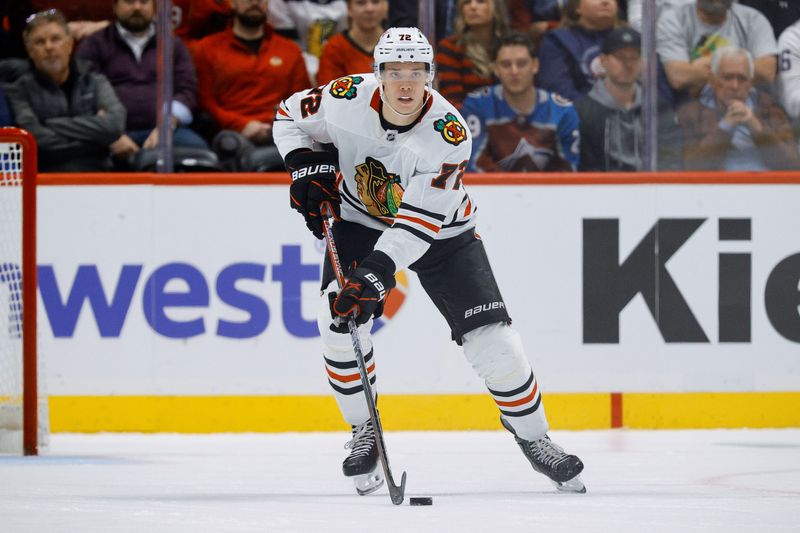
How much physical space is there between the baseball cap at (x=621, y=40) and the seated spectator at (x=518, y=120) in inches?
9.9

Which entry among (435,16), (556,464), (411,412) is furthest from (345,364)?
(435,16)

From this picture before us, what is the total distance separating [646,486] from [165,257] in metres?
2.05

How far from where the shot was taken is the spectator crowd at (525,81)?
5.05 meters

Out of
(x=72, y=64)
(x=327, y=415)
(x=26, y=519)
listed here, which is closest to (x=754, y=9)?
(x=327, y=415)

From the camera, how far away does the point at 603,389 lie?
498 centimetres

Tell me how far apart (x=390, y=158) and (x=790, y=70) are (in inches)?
86.8

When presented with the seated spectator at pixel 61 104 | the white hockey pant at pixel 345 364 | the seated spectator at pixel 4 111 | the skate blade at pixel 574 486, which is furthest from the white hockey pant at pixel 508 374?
the seated spectator at pixel 4 111

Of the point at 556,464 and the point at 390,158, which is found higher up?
the point at 390,158

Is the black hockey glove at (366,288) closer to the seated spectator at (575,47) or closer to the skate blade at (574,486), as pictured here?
the skate blade at (574,486)

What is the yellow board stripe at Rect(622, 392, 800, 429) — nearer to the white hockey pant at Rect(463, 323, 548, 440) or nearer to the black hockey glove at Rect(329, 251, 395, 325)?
Answer: the white hockey pant at Rect(463, 323, 548, 440)

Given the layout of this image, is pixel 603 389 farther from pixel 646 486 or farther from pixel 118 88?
pixel 118 88

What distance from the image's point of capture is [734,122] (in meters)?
5.12

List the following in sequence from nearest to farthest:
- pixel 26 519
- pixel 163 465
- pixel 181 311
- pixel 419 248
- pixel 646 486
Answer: pixel 26 519 < pixel 419 248 < pixel 646 486 < pixel 163 465 < pixel 181 311

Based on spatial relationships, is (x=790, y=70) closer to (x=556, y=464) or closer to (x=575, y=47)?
(x=575, y=47)
